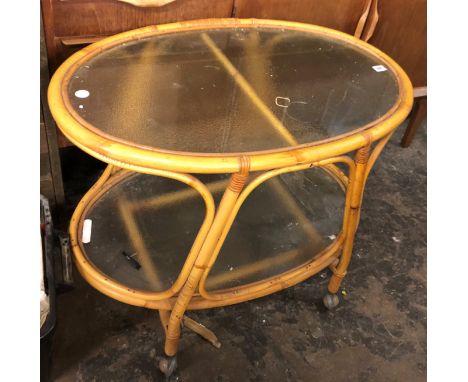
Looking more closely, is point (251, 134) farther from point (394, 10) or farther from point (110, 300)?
point (394, 10)

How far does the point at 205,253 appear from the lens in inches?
34.8

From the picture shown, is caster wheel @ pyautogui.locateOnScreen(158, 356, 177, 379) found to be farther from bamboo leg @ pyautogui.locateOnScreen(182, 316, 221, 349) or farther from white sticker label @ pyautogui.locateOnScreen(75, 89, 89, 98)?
white sticker label @ pyautogui.locateOnScreen(75, 89, 89, 98)

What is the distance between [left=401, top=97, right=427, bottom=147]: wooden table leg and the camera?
1697 mm

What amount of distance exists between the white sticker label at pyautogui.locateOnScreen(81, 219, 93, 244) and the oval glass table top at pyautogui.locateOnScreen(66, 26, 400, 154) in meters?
0.36

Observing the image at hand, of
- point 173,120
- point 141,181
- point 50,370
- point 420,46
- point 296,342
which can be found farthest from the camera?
point 420,46

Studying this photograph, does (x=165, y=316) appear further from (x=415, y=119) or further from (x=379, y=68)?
(x=415, y=119)

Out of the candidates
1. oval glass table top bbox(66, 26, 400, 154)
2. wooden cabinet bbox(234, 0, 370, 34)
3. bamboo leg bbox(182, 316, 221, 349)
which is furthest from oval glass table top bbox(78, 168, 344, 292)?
wooden cabinet bbox(234, 0, 370, 34)

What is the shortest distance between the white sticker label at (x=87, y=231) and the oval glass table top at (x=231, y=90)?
1.16 ft

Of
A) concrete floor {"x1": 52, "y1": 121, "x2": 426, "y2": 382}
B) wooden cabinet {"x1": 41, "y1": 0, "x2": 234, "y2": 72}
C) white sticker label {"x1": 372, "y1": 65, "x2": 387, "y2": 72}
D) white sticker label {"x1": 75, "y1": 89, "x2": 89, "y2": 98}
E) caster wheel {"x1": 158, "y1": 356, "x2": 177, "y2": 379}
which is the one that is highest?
wooden cabinet {"x1": 41, "y1": 0, "x2": 234, "y2": 72}

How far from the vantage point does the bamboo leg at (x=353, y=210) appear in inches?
38.1

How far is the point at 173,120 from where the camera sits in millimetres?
859

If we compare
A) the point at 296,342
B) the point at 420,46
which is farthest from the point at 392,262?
the point at 420,46

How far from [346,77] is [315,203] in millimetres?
373

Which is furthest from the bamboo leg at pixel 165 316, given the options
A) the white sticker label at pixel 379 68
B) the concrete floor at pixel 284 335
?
the white sticker label at pixel 379 68
